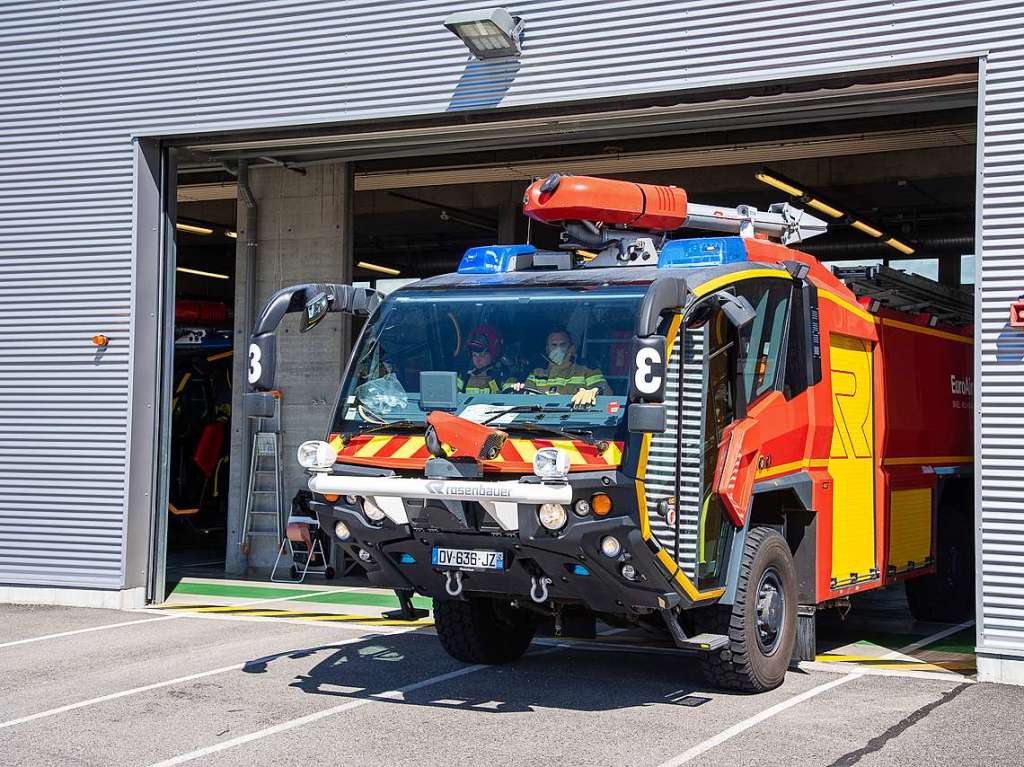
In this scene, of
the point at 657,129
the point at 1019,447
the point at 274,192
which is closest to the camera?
the point at 1019,447

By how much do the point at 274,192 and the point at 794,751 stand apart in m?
10.9

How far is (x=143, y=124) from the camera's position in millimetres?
12945

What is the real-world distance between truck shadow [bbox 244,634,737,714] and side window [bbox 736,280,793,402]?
2068mm

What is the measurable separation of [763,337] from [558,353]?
1.53 m

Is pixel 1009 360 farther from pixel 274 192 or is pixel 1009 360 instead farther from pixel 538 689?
pixel 274 192

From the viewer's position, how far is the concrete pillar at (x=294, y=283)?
1552cm

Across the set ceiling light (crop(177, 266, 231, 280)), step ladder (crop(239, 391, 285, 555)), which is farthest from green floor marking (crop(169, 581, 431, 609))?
ceiling light (crop(177, 266, 231, 280))

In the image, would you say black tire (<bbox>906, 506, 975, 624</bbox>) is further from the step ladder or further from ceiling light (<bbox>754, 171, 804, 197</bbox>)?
the step ladder

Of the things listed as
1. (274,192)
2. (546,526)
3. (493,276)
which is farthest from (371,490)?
(274,192)

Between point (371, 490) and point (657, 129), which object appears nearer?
point (371, 490)

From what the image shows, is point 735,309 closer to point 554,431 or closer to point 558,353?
point 558,353

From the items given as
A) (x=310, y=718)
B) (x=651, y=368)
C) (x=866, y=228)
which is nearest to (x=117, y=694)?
(x=310, y=718)

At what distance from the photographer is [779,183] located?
1680 cm

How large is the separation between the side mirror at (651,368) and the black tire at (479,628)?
3.09 metres
